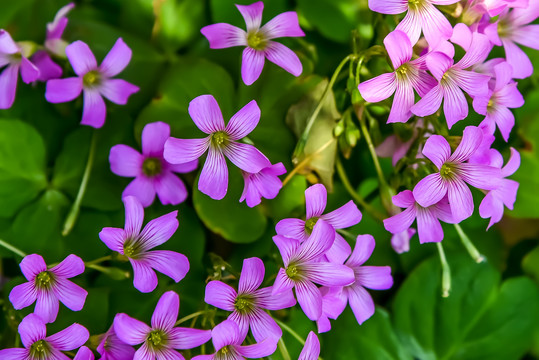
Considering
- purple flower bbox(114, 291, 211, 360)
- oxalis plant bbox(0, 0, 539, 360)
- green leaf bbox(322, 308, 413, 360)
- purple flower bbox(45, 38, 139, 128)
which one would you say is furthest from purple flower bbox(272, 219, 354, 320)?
purple flower bbox(45, 38, 139, 128)

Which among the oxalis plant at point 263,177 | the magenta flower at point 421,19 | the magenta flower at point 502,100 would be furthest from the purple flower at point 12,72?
the magenta flower at point 502,100

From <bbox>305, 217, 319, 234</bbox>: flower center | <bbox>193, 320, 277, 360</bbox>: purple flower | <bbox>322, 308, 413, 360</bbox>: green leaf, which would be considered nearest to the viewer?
<bbox>193, 320, 277, 360</bbox>: purple flower

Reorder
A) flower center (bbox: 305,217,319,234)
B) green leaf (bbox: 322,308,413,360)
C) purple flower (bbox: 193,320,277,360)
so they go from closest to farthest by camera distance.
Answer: purple flower (bbox: 193,320,277,360) → flower center (bbox: 305,217,319,234) → green leaf (bbox: 322,308,413,360)

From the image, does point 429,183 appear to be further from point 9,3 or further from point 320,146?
point 9,3

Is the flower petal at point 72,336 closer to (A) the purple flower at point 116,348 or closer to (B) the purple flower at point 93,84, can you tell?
(A) the purple flower at point 116,348

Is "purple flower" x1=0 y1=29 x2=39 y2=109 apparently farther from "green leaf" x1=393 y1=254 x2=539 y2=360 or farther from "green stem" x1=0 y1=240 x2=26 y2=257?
"green leaf" x1=393 y1=254 x2=539 y2=360

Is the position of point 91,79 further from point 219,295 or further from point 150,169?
point 219,295

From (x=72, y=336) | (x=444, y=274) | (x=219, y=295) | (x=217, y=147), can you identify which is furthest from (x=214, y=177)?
(x=444, y=274)

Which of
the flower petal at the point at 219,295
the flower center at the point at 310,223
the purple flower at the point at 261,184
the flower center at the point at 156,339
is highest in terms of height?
the purple flower at the point at 261,184
